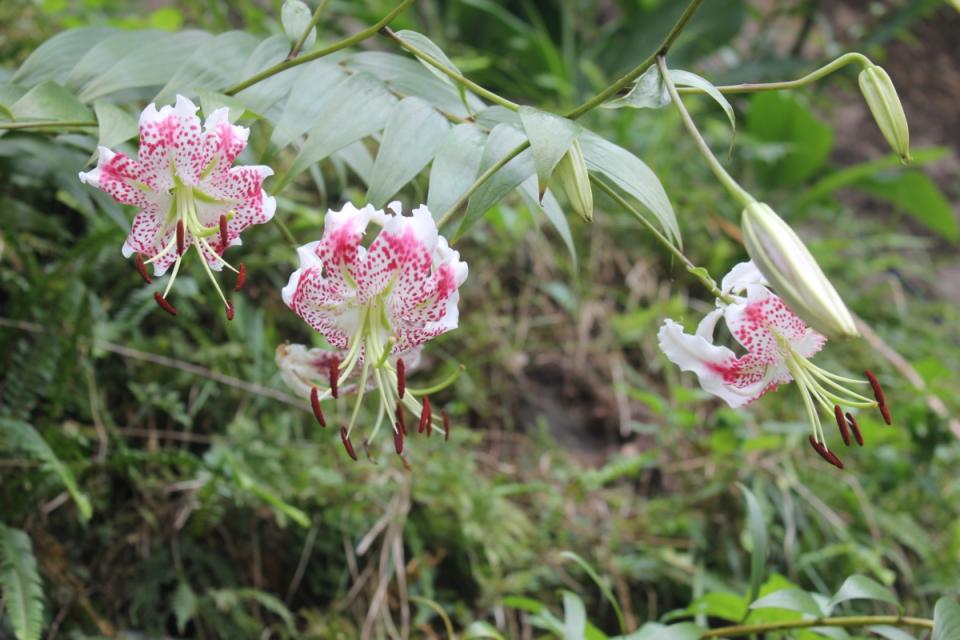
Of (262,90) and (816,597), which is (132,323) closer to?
(262,90)

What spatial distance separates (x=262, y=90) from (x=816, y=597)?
69 cm

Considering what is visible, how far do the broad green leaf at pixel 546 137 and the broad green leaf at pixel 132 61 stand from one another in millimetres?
357

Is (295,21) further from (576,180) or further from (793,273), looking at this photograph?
(793,273)

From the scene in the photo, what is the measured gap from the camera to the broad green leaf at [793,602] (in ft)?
2.74

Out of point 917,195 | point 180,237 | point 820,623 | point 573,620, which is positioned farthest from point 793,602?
point 917,195

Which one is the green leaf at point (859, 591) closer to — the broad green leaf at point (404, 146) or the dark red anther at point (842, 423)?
the dark red anther at point (842, 423)

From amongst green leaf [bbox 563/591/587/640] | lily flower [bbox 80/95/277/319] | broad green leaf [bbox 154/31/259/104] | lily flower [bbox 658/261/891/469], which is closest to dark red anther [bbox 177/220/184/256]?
lily flower [bbox 80/95/277/319]

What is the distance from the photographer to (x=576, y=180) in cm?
68

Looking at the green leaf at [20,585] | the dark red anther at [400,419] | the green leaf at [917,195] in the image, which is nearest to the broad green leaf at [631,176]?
the dark red anther at [400,419]

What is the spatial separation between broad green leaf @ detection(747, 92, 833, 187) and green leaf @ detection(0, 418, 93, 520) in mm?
1980

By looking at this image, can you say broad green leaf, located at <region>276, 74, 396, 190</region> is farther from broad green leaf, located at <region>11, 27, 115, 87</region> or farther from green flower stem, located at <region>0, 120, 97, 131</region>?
broad green leaf, located at <region>11, 27, 115, 87</region>

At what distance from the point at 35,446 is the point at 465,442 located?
2.32ft

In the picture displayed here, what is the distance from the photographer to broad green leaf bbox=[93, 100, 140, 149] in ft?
2.31

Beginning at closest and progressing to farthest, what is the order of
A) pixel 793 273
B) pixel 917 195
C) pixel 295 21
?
pixel 793 273 < pixel 295 21 < pixel 917 195
